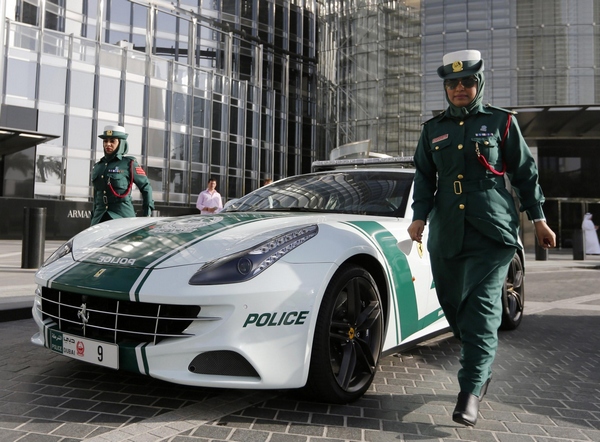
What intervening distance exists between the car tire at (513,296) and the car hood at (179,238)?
2168 millimetres

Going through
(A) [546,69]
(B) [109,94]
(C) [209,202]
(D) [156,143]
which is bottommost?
(C) [209,202]

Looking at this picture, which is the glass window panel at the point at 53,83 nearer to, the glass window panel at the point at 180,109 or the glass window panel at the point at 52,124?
the glass window panel at the point at 52,124

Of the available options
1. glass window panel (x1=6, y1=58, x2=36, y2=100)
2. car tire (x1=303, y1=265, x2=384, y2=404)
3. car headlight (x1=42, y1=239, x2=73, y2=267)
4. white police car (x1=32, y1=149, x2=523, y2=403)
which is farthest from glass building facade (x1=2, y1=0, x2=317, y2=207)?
car tire (x1=303, y1=265, x2=384, y2=404)

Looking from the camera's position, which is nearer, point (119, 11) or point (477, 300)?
point (477, 300)

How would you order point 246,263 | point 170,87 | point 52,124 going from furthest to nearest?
point 170,87 < point 52,124 < point 246,263

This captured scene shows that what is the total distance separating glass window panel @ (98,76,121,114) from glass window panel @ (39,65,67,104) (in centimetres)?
176

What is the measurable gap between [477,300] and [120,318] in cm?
182

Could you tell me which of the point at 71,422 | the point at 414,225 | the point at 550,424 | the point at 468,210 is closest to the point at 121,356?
the point at 71,422

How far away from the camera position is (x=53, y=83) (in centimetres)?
2447

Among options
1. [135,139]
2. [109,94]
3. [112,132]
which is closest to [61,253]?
[112,132]

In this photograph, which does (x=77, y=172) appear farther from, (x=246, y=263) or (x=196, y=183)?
(x=246, y=263)

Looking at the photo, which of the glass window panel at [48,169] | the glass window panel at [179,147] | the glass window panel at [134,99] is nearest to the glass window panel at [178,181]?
the glass window panel at [179,147]

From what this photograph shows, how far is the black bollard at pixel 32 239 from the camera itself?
9508 millimetres

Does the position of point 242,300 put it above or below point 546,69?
below
